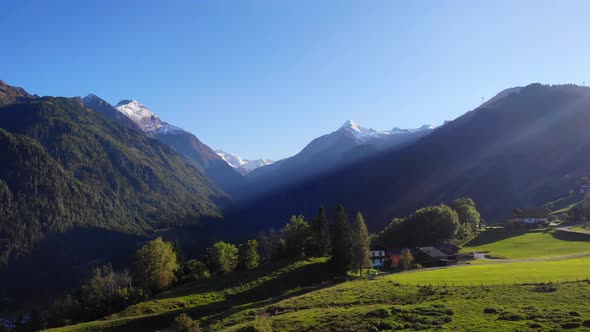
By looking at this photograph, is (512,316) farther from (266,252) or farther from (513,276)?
(266,252)

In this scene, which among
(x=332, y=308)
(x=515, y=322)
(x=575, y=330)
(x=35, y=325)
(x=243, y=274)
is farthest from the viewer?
(x=243, y=274)

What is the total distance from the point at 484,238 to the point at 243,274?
73.6m

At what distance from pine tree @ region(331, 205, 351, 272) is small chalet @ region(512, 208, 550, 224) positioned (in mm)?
81133

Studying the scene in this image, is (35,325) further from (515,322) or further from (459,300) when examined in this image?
(515,322)

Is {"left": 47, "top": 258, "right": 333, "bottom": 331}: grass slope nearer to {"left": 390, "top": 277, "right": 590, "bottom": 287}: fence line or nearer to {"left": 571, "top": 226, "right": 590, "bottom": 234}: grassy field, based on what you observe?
{"left": 390, "top": 277, "right": 590, "bottom": 287}: fence line

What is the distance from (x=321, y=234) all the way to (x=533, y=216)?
281 ft

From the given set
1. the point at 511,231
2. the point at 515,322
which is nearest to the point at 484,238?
the point at 511,231

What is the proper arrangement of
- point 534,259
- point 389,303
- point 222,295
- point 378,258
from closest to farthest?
1. point 389,303
2. point 222,295
3. point 534,259
4. point 378,258

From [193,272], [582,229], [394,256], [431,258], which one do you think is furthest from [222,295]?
[582,229]

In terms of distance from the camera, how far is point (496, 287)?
4912 centimetres

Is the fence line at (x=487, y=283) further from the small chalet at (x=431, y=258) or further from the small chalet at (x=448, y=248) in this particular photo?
the small chalet at (x=448, y=248)

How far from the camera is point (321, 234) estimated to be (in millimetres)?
106062

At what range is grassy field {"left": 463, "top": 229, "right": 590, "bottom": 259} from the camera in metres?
90.7

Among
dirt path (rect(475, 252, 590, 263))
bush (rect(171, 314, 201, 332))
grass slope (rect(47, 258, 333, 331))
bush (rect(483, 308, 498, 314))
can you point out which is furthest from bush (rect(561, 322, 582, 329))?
dirt path (rect(475, 252, 590, 263))
